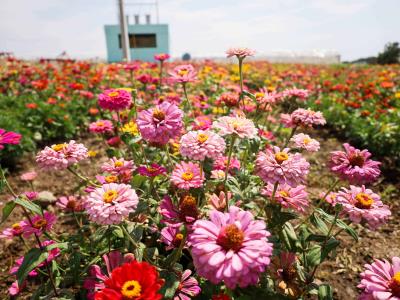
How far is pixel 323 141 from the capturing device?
548 centimetres

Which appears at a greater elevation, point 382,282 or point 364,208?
point 364,208

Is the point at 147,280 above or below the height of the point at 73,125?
above

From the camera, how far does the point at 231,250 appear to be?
103 centimetres

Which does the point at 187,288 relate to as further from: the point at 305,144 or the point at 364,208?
the point at 305,144

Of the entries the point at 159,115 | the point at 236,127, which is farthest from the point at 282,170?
the point at 159,115

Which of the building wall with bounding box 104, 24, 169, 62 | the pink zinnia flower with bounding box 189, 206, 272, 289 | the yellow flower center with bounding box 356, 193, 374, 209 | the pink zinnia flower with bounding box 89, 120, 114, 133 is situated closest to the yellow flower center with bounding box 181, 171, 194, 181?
the pink zinnia flower with bounding box 189, 206, 272, 289

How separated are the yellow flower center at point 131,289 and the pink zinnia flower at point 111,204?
0.26m

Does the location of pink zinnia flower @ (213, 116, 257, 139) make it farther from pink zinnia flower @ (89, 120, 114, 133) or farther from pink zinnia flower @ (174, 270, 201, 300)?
pink zinnia flower @ (89, 120, 114, 133)

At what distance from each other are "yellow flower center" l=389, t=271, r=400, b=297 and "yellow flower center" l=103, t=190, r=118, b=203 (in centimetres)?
110

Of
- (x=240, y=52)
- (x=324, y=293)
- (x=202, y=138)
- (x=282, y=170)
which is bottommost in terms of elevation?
(x=324, y=293)

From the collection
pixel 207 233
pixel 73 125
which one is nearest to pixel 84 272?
pixel 207 233

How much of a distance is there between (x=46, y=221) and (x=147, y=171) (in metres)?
0.70

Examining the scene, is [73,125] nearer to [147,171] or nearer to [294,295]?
[147,171]

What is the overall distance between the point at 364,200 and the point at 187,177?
0.81 meters
